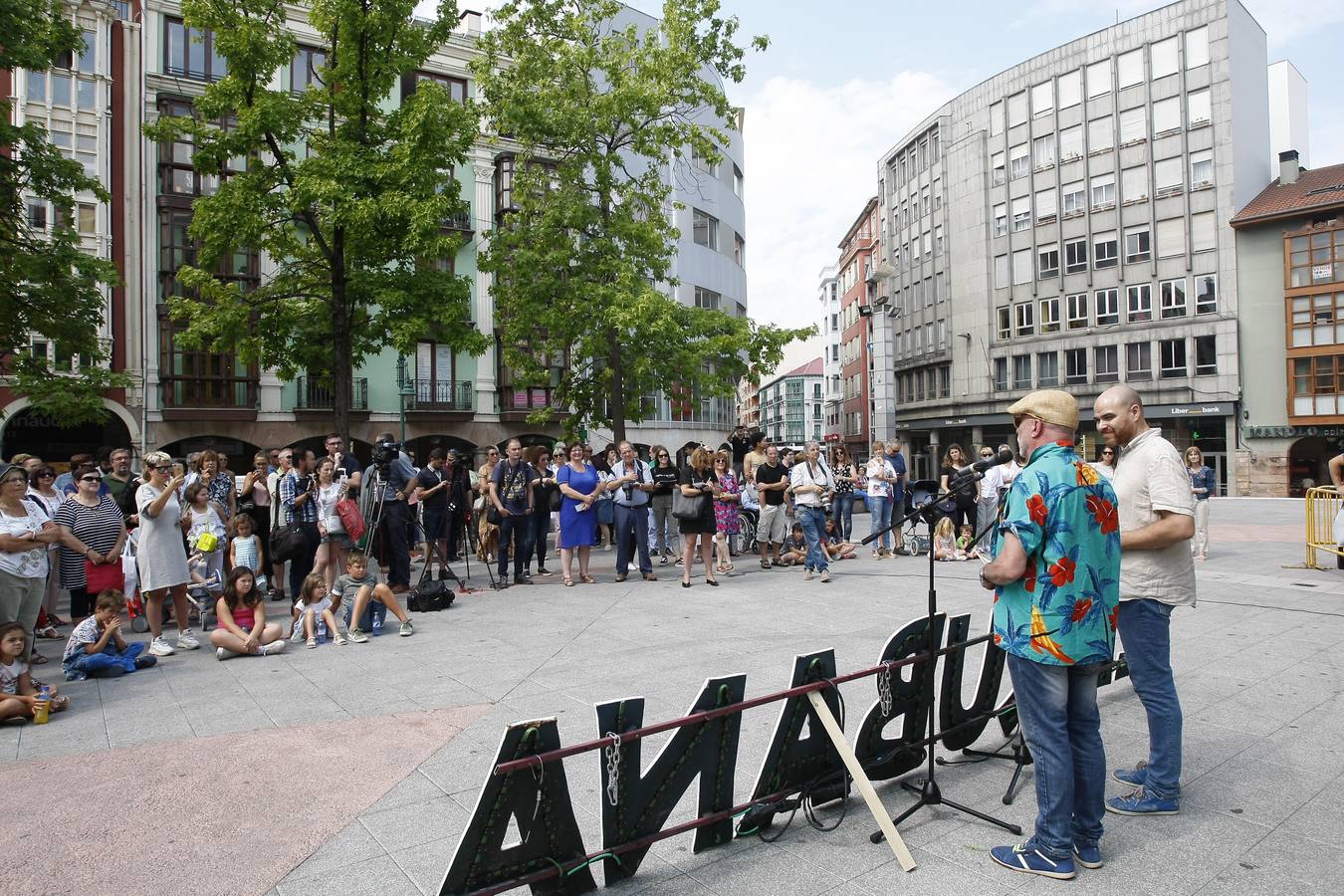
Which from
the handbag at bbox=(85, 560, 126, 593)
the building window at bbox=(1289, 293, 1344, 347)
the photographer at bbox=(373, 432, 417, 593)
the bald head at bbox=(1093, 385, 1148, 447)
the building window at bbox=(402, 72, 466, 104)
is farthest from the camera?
the building window at bbox=(1289, 293, 1344, 347)

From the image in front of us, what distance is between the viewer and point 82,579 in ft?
30.4

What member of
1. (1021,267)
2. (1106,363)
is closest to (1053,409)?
(1106,363)

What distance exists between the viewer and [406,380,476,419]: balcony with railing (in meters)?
32.7

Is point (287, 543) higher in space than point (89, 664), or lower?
higher

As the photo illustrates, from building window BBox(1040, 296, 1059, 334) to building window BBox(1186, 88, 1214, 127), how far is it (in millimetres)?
10423

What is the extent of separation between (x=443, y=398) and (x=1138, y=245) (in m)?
36.0

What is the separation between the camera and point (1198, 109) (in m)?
41.5

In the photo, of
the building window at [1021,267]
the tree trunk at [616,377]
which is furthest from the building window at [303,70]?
the building window at [1021,267]

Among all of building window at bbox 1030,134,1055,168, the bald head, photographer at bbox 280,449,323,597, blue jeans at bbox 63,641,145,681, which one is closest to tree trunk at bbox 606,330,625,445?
photographer at bbox 280,449,323,597

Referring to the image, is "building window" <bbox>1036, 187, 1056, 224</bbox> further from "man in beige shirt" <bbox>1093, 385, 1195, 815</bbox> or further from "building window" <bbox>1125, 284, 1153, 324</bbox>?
"man in beige shirt" <bbox>1093, 385, 1195, 815</bbox>

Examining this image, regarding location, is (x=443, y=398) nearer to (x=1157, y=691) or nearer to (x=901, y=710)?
(x=901, y=710)

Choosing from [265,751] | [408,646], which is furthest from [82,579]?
[265,751]

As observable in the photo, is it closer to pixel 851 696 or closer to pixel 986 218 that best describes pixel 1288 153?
pixel 986 218

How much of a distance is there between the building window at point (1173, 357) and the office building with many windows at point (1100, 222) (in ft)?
0.23
